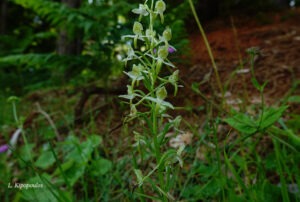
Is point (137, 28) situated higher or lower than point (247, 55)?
higher

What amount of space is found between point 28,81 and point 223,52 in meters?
→ 2.68

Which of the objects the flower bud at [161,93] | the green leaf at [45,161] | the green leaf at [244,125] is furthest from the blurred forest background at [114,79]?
the flower bud at [161,93]

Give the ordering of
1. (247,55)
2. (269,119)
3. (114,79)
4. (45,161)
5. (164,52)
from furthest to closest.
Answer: (114,79) → (247,55) → (45,161) → (269,119) → (164,52)

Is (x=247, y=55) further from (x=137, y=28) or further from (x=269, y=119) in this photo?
(x=137, y=28)

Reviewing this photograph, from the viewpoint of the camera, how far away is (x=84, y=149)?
1812mm

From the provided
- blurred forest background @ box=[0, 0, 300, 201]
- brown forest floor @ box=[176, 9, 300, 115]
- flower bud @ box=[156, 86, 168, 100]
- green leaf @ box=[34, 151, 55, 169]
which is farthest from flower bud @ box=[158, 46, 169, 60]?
green leaf @ box=[34, 151, 55, 169]

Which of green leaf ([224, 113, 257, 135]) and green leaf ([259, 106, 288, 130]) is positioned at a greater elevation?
green leaf ([259, 106, 288, 130])

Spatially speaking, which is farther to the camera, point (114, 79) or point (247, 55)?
point (114, 79)

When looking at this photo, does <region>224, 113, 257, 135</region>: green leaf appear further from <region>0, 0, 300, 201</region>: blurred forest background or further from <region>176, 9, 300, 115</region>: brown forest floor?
<region>176, 9, 300, 115</region>: brown forest floor

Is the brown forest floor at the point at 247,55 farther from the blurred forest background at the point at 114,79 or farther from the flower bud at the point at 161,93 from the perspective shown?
the flower bud at the point at 161,93

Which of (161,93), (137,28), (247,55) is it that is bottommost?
(247,55)

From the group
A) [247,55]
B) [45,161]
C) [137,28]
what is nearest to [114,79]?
[247,55]

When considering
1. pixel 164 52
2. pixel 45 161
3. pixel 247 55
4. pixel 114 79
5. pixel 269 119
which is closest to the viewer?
pixel 164 52

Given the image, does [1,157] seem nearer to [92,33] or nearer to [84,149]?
[84,149]
